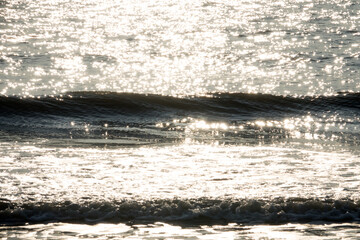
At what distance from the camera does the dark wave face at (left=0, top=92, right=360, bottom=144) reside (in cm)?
979

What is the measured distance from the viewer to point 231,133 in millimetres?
9938

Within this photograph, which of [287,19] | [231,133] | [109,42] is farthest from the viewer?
[287,19]

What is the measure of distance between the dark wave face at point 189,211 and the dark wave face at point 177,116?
3.17 m

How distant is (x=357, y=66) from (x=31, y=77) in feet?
23.3

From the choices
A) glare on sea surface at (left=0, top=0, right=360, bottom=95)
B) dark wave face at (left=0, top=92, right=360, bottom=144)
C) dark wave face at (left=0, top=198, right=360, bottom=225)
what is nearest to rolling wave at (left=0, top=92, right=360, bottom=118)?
dark wave face at (left=0, top=92, right=360, bottom=144)

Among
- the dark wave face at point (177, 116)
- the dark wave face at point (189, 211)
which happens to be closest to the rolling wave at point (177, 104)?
the dark wave face at point (177, 116)

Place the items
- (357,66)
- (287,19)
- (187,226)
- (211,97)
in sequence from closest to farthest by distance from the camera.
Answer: (187,226) → (211,97) → (357,66) → (287,19)

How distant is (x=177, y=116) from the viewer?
11398mm

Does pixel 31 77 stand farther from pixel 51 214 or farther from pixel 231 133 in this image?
pixel 51 214

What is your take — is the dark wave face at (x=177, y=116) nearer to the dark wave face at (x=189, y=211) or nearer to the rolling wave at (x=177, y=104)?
the rolling wave at (x=177, y=104)

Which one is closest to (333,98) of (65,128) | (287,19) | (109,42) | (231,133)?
(231,133)

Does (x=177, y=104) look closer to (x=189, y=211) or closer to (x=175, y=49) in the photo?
(x=175, y=49)

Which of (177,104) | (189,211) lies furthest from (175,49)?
(189,211)

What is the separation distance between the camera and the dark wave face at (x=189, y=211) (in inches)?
228
